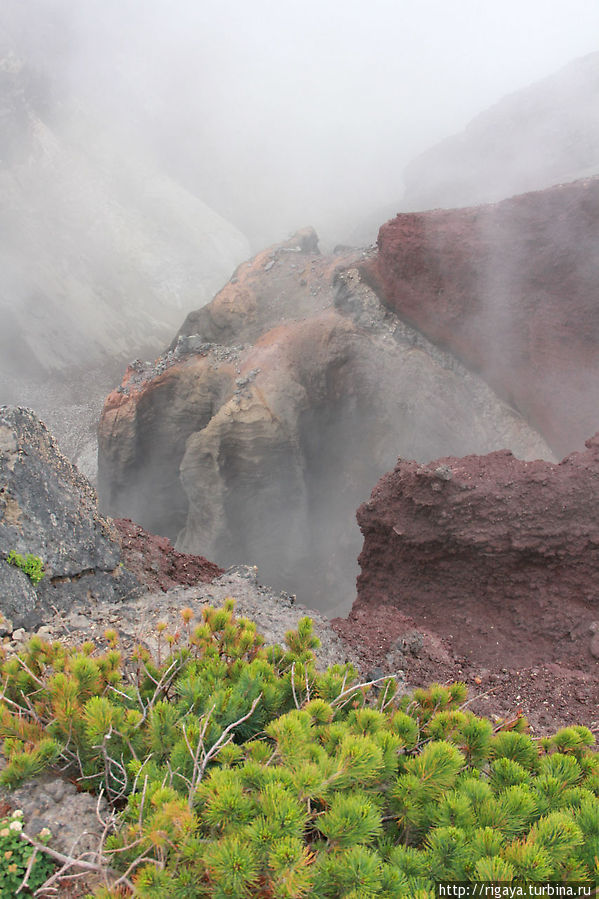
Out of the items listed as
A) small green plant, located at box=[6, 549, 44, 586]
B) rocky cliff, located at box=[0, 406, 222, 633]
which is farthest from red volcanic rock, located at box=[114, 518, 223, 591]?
small green plant, located at box=[6, 549, 44, 586]

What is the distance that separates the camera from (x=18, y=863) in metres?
2.82

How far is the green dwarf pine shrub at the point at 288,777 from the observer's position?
2492mm

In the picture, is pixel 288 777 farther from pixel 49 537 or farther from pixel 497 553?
pixel 497 553

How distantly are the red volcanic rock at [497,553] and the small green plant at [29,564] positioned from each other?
14.5ft

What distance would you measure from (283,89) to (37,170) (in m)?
26.4

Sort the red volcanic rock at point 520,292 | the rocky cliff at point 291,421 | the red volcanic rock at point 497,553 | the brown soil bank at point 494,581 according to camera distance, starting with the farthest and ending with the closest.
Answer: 1. the rocky cliff at point 291,421
2. the red volcanic rock at point 520,292
3. the red volcanic rock at point 497,553
4. the brown soil bank at point 494,581

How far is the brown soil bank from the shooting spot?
23.2 feet

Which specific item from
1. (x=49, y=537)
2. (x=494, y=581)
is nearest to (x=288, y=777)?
(x=49, y=537)

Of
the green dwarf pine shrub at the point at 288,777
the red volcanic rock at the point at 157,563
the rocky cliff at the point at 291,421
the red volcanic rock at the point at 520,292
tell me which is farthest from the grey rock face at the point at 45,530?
the red volcanic rock at the point at 520,292

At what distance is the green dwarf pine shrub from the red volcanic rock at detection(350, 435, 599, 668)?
3993 millimetres

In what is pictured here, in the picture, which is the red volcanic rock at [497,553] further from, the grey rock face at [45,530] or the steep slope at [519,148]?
the steep slope at [519,148]

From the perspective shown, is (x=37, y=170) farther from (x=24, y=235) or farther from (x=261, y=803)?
(x=261, y=803)

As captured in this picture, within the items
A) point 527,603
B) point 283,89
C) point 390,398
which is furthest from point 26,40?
point 527,603

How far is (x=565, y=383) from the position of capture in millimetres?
12016
